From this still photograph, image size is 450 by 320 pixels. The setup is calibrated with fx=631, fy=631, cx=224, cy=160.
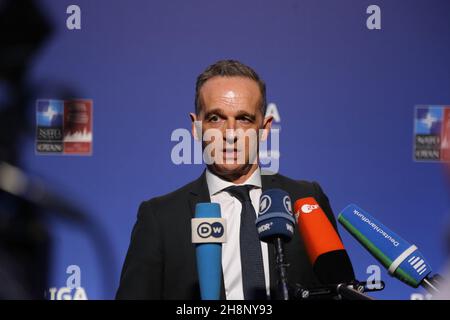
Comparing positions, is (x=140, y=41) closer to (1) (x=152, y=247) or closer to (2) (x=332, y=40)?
(2) (x=332, y=40)

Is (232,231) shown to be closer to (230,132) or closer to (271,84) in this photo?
(230,132)

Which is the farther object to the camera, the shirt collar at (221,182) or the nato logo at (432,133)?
the nato logo at (432,133)

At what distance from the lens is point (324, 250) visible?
1560 mm

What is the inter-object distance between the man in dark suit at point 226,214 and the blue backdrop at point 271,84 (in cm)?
95

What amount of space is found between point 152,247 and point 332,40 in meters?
1.65

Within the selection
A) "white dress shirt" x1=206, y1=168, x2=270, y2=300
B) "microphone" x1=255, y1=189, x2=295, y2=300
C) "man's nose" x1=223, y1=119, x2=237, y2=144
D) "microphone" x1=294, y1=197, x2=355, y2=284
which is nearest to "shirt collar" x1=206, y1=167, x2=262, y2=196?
"white dress shirt" x1=206, y1=168, x2=270, y2=300

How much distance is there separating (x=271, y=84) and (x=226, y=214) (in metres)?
1.22

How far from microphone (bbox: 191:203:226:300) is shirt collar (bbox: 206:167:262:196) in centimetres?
46

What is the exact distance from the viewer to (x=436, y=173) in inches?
122

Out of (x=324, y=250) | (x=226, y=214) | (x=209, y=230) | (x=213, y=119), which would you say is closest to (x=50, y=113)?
(x=213, y=119)

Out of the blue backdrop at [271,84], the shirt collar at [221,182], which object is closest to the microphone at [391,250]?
the shirt collar at [221,182]

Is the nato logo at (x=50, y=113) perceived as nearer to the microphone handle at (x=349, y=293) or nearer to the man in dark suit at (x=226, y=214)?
the man in dark suit at (x=226, y=214)

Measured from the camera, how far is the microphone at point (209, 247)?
1.49 meters
